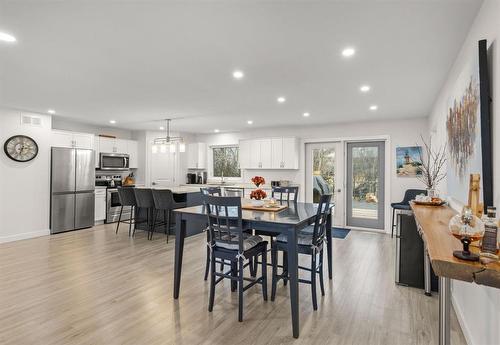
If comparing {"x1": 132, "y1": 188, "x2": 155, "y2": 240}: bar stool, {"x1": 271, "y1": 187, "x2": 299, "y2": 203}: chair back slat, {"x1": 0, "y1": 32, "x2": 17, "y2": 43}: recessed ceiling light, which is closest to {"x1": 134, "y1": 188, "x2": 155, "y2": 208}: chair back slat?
{"x1": 132, "y1": 188, "x2": 155, "y2": 240}: bar stool

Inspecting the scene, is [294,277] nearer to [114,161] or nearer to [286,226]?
[286,226]

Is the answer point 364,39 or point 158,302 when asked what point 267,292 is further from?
point 364,39

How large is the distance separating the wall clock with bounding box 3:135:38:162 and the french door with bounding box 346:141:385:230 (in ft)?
21.4

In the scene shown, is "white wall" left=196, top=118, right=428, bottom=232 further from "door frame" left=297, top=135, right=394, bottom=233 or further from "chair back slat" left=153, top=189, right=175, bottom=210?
"chair back slat" left=153, top=189, right=175, bottom=210

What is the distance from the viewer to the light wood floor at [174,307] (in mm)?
2244

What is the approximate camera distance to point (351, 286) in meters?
3.21

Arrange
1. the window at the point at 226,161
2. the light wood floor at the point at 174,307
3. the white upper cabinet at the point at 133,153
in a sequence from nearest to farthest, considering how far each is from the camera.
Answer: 1. the light wood floor at the point at 174,307
2. the white upper cabinet at the point at 133,153
3. the window at the point at 226,161

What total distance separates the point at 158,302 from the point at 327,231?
6.56 ft

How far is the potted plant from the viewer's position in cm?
358

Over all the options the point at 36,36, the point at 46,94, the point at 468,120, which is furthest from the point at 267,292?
the point at 46,94

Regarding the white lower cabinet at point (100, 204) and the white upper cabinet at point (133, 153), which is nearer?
the white lower cabinet at point (100, 204)

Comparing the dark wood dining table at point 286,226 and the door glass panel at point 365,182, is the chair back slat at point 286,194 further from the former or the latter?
the door glass panel at point 365,182

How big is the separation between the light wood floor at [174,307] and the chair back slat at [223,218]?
691 millimetres

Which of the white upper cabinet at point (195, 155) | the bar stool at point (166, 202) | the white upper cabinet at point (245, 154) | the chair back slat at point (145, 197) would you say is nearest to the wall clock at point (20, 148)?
the chair back slat at point (145, 197)
